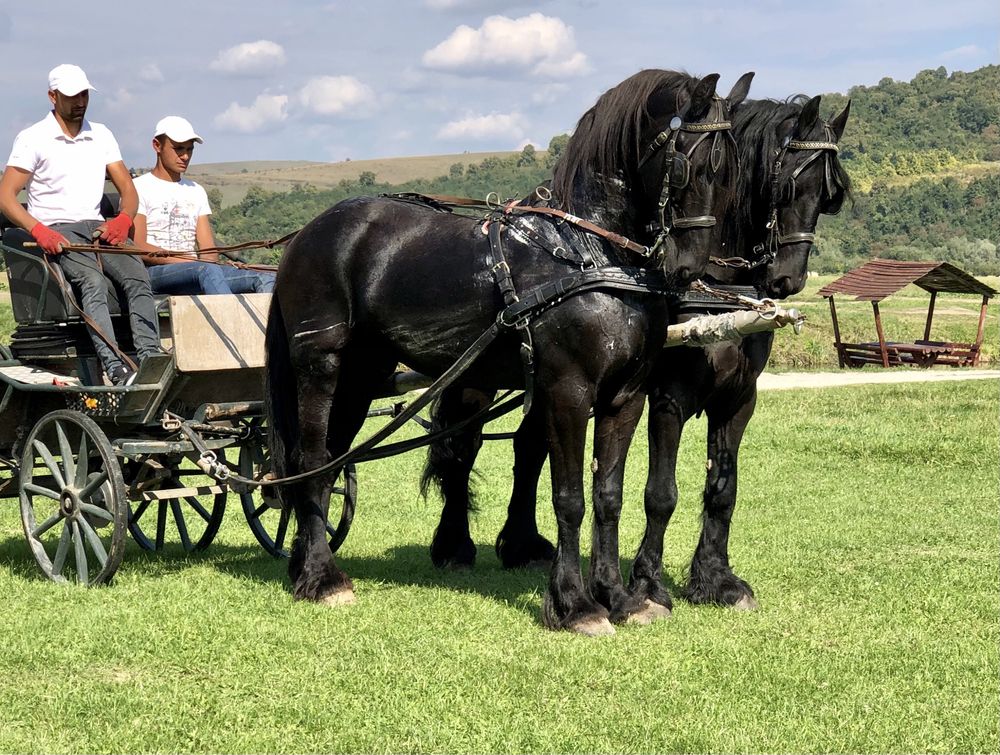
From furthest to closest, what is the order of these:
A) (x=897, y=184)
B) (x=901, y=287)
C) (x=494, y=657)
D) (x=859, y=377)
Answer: (x=897, y=184)
(x=901, y=287)
(x=859, y=377)
(x=494, y=657)

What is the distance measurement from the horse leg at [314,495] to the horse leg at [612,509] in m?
1.47

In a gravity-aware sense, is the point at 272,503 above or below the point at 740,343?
below

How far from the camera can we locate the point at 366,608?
6.51 meters

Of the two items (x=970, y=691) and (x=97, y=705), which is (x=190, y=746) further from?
(x=970, y=691)

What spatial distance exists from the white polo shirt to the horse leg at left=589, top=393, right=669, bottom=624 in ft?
11.6

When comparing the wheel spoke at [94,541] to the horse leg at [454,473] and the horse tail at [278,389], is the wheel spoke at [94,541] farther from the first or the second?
the horse leg at [454,473]

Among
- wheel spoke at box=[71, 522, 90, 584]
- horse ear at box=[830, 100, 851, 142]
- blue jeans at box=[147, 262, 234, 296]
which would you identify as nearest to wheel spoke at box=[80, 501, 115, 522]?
wheel spoke at box=[71, 522, 90, 584]

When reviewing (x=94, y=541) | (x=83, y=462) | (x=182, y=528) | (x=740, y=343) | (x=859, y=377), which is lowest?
(x=859, y=377)

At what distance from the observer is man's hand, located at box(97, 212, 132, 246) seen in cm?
711

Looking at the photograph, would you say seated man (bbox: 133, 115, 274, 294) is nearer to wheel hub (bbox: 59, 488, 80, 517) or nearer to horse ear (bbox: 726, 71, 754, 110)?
wheel hub (bbox: 59, 488, 80, 517)

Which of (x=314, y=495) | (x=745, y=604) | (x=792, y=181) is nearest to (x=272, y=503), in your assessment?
(x=314, y=495)

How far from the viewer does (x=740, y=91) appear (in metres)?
6.41

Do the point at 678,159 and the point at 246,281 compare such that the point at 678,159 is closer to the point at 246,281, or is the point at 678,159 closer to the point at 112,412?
the point at 246,281

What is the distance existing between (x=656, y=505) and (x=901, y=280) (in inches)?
909
